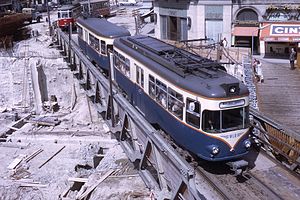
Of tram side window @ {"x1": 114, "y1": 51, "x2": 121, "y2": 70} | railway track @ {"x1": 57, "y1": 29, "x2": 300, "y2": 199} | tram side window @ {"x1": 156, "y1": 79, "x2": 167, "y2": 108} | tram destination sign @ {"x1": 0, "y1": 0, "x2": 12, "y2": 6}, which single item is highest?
tram destination sign @ {"x1": 0, "y1": 0, "x2": 12, "y2": 6}

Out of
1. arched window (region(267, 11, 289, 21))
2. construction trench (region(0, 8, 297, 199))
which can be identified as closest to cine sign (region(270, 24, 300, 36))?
arched window (region(267, 11, 289, 21))

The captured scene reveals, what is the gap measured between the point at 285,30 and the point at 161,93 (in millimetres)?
18164

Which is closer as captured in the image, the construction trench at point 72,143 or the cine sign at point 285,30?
the construction trench at point 72,143

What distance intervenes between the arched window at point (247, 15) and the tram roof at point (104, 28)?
11.5 metres

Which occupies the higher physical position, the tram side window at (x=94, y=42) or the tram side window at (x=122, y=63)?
the tram side window at (x=94, y=42)

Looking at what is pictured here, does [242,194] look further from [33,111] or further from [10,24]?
[10,24]

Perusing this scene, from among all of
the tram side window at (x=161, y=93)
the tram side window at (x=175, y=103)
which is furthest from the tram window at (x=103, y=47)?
the tram side window at (x=175, y=103)

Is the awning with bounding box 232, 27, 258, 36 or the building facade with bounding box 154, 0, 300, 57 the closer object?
the building facade with bounding box 154, 0, 300, 57

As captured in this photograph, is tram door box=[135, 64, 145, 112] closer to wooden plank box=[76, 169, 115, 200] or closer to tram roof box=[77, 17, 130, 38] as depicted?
wooden plank box=[76, 169, 115, 200]

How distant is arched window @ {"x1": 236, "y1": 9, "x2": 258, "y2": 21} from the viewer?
3219cm

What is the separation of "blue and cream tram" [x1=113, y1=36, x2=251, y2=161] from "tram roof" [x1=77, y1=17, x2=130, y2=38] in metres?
7.49

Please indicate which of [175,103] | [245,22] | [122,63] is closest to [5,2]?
[245,22]

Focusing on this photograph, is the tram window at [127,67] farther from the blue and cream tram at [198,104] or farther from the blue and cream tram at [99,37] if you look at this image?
the blue and cream tram at [198,104]

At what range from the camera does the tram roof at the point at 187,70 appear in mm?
12852
